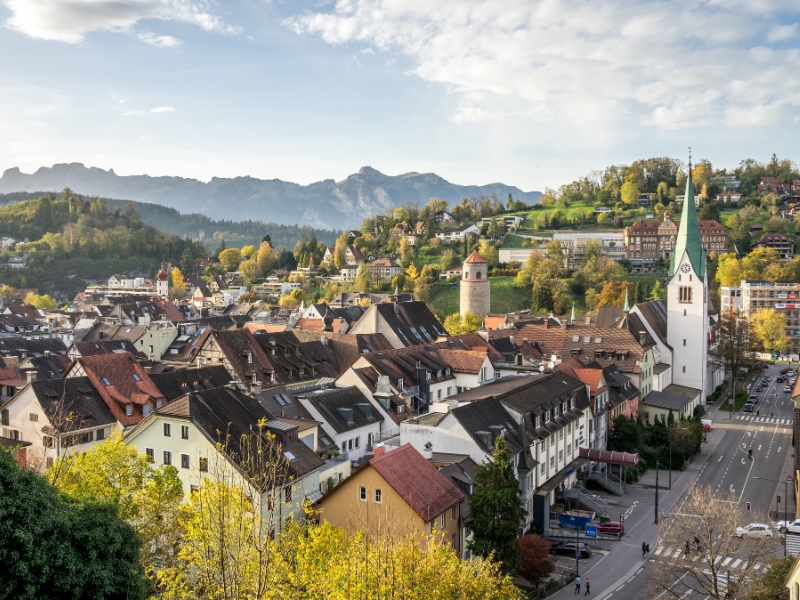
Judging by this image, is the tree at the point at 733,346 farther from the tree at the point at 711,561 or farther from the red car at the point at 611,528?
the tree at the point at 711,561

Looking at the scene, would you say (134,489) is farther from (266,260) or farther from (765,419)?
(266,260)

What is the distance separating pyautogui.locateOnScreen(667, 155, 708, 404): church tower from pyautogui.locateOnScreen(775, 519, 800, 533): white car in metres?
36.8

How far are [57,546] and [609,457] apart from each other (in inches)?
1580

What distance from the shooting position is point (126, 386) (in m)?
46.8

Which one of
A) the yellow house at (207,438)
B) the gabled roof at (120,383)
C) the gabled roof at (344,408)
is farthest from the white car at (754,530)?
the gabled roof at (120,383)

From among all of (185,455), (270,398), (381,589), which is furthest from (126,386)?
(381,589)

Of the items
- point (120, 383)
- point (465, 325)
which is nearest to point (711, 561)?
point (120, 383)

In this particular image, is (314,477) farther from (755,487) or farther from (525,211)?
(525,211)

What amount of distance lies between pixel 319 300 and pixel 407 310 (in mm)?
69090

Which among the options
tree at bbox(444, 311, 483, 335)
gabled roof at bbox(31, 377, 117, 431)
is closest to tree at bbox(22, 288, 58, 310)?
tree at bbox(444, 311, 483, 335)

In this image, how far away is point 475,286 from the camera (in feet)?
374

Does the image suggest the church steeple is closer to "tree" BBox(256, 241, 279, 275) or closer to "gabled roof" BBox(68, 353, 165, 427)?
"gabled roof" BBox(68, 353, 165, 427)

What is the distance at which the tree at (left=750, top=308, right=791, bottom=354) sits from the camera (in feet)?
361

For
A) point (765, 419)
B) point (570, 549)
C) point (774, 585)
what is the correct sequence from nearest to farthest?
point (774, 585)
point (570, 549)
point (765, 419)
